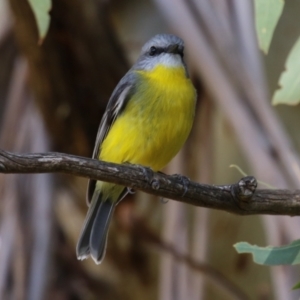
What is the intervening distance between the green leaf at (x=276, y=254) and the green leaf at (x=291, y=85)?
16.5 inches

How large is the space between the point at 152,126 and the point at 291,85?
0.72m

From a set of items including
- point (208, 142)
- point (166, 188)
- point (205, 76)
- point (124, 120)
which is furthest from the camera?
point (208, 142)

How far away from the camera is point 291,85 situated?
1.79m

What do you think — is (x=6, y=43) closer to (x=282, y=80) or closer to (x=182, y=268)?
(x=182, y=268)

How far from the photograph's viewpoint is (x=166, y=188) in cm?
177

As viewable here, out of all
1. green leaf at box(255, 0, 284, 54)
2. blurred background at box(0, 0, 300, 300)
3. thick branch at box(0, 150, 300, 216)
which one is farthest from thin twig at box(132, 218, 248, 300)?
green leaf at box(255, 0, 284, 54)

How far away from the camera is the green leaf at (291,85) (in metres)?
1.76

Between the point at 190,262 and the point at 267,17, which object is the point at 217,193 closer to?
the point at 267,17

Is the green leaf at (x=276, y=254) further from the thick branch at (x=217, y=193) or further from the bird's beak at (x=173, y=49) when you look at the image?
the bird's beak at (x=173, y=49)

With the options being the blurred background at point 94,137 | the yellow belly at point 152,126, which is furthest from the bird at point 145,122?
the blurred background at point 94,137

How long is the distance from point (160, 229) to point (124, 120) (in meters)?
1.63

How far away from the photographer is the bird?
7.84ft

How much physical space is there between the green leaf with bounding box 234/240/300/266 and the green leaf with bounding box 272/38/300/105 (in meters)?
0.42

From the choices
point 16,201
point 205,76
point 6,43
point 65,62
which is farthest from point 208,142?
point 6,43
